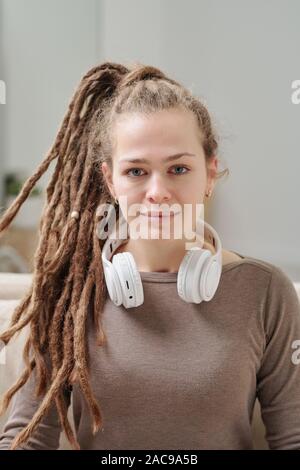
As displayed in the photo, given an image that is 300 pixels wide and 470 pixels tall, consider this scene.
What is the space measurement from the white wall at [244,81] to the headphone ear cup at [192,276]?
6.17 feet

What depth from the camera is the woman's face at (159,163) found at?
2.80 ft

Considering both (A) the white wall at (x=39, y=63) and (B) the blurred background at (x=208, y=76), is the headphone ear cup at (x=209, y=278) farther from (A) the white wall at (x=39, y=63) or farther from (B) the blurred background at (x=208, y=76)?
(A) the white wall at (x=39, y=63)

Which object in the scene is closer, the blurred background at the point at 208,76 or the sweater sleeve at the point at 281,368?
the sweater sleeve at the point at 281,368

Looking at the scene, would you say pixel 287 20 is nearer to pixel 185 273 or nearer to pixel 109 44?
pixel 109 44

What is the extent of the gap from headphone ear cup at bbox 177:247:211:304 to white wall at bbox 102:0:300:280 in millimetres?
1880

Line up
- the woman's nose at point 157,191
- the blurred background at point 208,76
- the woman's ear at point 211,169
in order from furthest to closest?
the blurred background at point 208,76, the woman's ear at point 211,169, the woman's nose at point 157,191

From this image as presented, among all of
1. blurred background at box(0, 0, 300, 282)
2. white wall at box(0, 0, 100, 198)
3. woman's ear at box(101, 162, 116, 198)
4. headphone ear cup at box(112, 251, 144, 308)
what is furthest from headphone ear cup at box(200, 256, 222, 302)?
white wall at box(0, 0, 100, 198)

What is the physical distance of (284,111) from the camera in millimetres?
2721

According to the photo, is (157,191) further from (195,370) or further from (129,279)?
(195,370)

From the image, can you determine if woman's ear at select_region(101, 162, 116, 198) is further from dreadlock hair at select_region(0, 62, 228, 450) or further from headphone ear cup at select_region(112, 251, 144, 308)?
headphone ear cup at select_region(112, 251, 144, 308)

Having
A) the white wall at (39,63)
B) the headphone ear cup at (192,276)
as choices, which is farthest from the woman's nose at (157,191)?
the white wall at (39,63)
